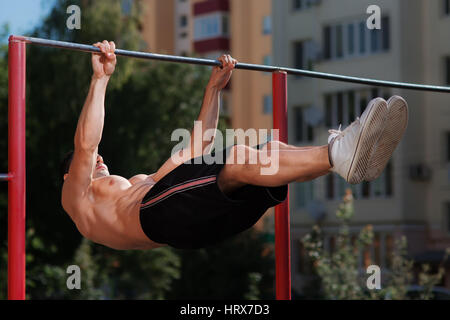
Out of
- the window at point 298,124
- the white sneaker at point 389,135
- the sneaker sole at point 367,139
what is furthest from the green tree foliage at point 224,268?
the sneaker sole at point 367,139

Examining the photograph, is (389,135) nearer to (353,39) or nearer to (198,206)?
(198,206)

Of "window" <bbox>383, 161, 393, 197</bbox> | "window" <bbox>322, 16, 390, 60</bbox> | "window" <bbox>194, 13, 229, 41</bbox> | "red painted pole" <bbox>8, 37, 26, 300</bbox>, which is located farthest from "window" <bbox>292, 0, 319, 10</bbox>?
"red painted pole" <bbox>8, 37, 26, 300</bbox>

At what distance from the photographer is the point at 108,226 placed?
4836 millimetres

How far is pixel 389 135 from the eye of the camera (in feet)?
13.9

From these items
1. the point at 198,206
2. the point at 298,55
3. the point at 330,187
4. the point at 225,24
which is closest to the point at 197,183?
the point at 198,206

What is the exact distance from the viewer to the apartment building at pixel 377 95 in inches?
971

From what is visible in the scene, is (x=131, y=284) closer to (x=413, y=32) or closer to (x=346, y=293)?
(x=413, y=32)

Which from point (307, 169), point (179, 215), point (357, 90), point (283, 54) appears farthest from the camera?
point (283, 54)

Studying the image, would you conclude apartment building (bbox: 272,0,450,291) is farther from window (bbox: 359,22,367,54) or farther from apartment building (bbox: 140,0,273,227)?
apartment building (bbox: 140,0,273,227)

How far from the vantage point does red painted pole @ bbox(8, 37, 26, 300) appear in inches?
178

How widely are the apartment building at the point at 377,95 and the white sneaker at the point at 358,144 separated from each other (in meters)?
20.2

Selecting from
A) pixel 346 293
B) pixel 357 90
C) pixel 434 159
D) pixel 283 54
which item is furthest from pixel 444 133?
pixel 346 293

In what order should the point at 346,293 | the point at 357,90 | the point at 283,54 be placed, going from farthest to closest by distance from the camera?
the point at 283,54
the point at 357,90
the point at 346,293
